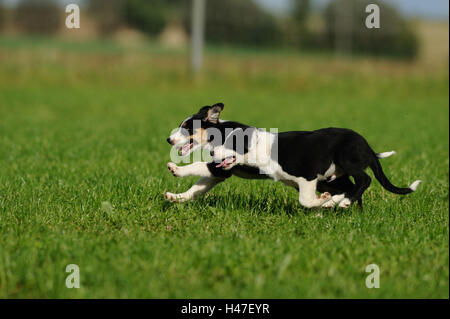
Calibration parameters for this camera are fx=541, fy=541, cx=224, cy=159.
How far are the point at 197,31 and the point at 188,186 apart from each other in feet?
54.8

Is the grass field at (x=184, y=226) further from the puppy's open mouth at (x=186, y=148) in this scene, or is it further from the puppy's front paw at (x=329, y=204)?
the puppy's open mouth at (x=186, y=148)

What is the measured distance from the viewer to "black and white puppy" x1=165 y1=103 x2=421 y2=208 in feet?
15.0

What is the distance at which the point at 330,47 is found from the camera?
3216cm

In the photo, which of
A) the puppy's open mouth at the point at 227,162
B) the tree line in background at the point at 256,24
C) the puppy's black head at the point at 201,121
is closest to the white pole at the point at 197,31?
the tree line in background at the point at 256,24

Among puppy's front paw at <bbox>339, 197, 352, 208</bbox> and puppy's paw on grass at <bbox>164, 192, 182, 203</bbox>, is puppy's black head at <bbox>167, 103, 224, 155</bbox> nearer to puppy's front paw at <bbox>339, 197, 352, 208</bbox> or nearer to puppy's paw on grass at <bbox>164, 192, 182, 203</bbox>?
puppy's paw on grass at <bbox>164, 192, 182, 203</bbox>

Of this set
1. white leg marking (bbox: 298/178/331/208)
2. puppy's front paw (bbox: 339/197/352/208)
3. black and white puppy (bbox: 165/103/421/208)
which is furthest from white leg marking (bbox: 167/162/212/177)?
puppy's front paw (bbox: 339/197/352/208)

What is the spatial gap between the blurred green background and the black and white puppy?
1.14ft

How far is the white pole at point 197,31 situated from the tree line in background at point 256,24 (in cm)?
606

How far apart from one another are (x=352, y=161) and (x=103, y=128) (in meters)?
7.40

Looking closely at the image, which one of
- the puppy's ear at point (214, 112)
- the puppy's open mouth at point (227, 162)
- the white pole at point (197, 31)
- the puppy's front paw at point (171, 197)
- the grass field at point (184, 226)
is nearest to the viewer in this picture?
the grass field at point (184, 226)

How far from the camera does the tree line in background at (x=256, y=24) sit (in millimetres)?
28500
